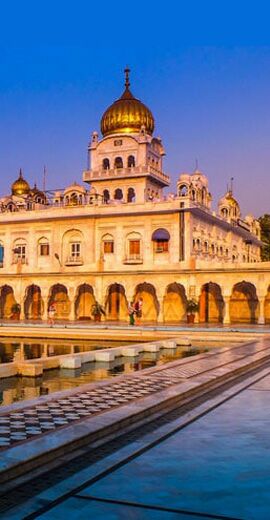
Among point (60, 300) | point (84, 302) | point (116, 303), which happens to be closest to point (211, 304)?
point (116, 303)

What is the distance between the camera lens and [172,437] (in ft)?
21.5

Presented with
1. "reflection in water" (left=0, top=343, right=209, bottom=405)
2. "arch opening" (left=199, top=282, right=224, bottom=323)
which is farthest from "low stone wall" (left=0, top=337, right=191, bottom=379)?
"arch opening" (left=199, top=282, right=224, bottom=323)

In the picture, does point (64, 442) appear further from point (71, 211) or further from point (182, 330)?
point (71, 211)

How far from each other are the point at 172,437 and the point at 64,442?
139cm

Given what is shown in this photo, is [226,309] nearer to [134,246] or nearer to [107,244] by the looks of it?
[134,246]

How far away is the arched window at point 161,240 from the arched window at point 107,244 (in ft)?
9.64

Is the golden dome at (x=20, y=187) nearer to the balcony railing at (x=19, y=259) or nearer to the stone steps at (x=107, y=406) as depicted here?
the balcony railing at (x=19, y=259)

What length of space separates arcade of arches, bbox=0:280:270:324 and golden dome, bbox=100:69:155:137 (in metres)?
13.7

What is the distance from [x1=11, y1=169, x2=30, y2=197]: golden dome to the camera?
5036 cm

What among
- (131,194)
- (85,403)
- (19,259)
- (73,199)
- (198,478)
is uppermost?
(131,194)

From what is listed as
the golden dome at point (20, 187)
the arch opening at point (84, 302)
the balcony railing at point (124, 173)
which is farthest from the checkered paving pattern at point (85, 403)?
the golden dome at point (20, 187)

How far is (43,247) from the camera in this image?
37969mm

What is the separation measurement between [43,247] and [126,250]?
6.04m

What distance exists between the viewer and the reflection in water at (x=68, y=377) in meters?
11.1
